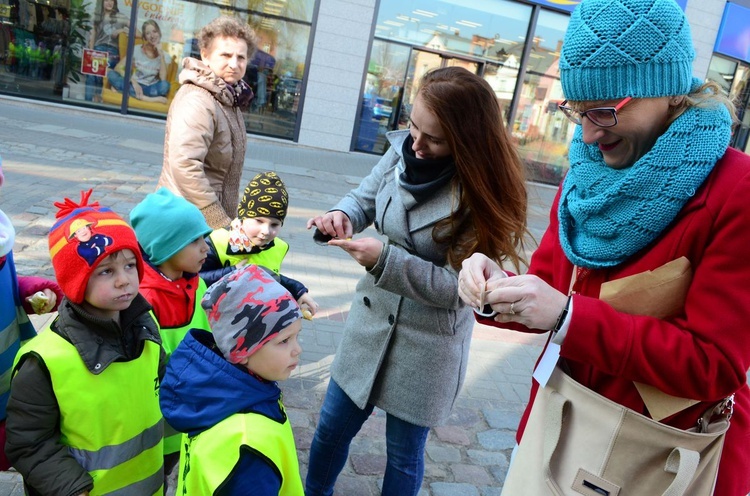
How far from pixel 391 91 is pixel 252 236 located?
12213 millimetres

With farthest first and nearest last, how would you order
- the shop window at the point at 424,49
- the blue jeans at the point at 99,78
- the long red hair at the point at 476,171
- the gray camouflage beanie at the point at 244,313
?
the shop window at the point at 424,49 → the blue jeans at the point at 99,78 → the long red hair at the point at 476,171 → the gray camouflage beanie at the point at 244,313

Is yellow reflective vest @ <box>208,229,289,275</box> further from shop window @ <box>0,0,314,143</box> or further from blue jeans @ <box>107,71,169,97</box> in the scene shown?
blue jeans @ <box>107,71,169,97</box>

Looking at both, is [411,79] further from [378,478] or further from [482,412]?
[378,478]

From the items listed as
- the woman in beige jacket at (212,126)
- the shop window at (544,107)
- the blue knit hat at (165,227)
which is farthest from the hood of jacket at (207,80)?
the shop window at (544,107)

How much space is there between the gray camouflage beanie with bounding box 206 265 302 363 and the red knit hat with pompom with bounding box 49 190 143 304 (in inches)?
16.1

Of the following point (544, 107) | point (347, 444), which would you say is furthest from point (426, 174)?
point (544, 107)

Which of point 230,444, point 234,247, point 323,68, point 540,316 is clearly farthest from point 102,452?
point 323,68

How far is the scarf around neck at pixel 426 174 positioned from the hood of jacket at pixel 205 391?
3.01 ft

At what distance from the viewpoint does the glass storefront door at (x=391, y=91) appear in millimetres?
14594

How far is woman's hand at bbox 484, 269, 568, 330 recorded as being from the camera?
150 centimetres

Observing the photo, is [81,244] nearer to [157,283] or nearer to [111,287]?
[111,287]

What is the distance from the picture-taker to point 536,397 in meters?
1.78

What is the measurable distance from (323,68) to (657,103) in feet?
42.7

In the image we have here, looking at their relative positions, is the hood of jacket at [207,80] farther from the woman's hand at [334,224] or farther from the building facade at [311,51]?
the building facade at [311,51]
